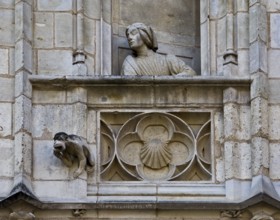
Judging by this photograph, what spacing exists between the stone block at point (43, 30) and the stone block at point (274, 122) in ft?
6.26

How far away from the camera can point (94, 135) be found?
1541cm

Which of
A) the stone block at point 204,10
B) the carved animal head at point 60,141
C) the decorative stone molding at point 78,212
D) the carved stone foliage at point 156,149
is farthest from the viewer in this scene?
the stone block at point 204,10

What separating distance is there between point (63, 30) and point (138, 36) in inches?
25.1

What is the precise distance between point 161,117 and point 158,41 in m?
0.87

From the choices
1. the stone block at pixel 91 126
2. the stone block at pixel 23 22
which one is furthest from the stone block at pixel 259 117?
the stone block at pixel 23 22

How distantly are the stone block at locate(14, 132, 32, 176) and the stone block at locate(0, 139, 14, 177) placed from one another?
0.06 m

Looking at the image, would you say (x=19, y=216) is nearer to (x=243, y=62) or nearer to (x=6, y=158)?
(x=6, y=158)

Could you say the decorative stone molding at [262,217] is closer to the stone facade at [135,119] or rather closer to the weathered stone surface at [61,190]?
the stone facade at [135,119]

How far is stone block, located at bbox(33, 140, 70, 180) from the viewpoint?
15.2 m

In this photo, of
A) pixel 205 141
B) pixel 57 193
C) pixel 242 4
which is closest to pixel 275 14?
pixel 242 4

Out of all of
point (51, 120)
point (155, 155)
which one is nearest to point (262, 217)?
point (155, 155)

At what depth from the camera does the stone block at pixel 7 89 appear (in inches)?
609

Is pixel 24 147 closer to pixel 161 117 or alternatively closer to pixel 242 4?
pixel 161 117

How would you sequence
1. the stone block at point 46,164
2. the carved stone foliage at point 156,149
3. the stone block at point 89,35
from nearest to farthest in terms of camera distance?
the stone block at point 46,164
the carved stone foliage at point 156,149
the stone block at point 89,35
